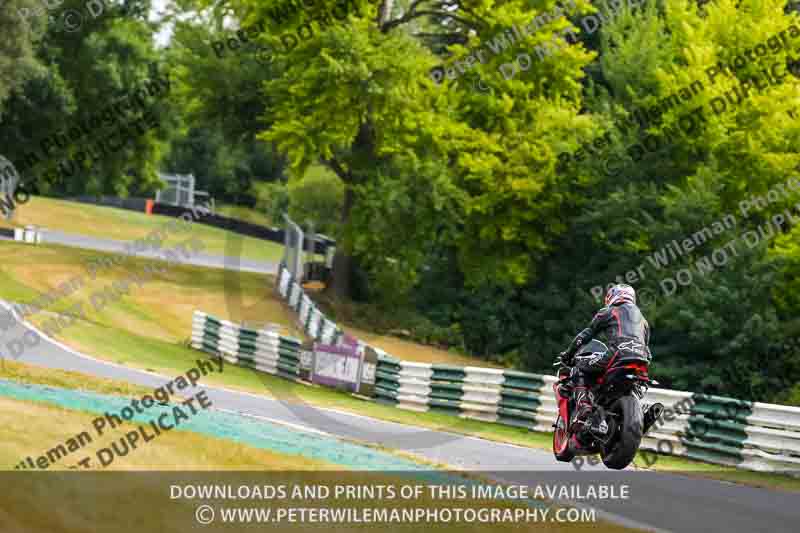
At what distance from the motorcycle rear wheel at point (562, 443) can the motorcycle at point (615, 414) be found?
0.34m

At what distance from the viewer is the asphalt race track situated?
1263cm

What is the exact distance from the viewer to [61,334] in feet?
93.4

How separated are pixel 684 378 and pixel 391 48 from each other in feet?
47.0

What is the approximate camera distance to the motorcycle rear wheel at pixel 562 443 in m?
12.5

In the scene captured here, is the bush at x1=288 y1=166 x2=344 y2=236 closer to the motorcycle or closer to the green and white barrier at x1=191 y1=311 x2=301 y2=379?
the green and white barrier at x1=191 y1=311 x2=301 y2=379

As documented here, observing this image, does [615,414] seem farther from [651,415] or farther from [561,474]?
[561,474]

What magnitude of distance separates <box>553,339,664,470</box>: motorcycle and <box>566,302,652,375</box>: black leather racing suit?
59 millimetres

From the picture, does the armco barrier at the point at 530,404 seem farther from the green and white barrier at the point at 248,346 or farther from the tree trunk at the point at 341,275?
the tree trunk at the point at 341,275

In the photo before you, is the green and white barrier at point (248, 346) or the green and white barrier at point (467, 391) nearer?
the green and white barrier at point (467, 391)

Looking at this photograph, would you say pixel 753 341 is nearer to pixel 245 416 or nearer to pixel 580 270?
pixel 580 270

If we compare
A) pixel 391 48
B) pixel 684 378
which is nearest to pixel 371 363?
pixel 684 378

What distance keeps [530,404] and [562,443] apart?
8.90m

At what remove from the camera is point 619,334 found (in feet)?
38.3

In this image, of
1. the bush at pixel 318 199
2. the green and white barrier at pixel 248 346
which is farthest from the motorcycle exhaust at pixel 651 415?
the bush at pixel 318 199
